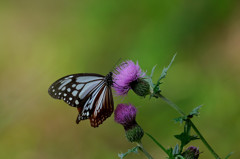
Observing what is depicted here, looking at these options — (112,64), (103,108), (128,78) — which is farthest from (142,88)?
(112,64)

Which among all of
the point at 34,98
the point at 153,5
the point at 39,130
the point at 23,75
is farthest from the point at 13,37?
the point at 153,5

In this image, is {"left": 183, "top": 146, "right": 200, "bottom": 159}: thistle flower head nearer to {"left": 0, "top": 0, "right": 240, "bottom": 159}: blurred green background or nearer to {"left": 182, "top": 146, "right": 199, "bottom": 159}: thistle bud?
{"left": 182, "top": 146, "right": 199, "bottom": 159}: thistle bud

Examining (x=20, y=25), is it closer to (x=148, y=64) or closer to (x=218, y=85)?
(x=148, y=64)

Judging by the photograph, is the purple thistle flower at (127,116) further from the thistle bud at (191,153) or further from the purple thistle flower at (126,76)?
the thistle bud at (191,153)

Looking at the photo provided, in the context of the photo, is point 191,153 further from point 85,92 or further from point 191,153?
point 85,92

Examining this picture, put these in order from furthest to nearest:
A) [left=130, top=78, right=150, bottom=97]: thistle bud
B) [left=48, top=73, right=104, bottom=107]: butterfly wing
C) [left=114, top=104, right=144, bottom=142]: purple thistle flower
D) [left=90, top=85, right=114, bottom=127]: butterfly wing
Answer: [left=48, top=73, right=104, bottom=107]: butterfly wing < [left=90, top=85, right=114, bottom=127]: butterfly wing < [left=114, top=104, right=144, bottom=142]: purple thistle flower < [left=130, top=78, right=150, bottom=97]: thistle bud

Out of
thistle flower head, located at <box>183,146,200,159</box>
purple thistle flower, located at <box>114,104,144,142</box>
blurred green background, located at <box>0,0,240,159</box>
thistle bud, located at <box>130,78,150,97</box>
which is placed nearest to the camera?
thistle flower head, located at <box>183,146,200,159</box>

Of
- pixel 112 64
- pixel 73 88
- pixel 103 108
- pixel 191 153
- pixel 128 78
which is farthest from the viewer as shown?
pixel 112 64

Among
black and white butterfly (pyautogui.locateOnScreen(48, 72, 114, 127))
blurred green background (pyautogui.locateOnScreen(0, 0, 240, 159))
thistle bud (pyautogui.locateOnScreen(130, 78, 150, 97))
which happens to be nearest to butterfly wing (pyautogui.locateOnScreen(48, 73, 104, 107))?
black and white butterfly (pyautogui.locateOnScreen(48, 72, 114, 127))
